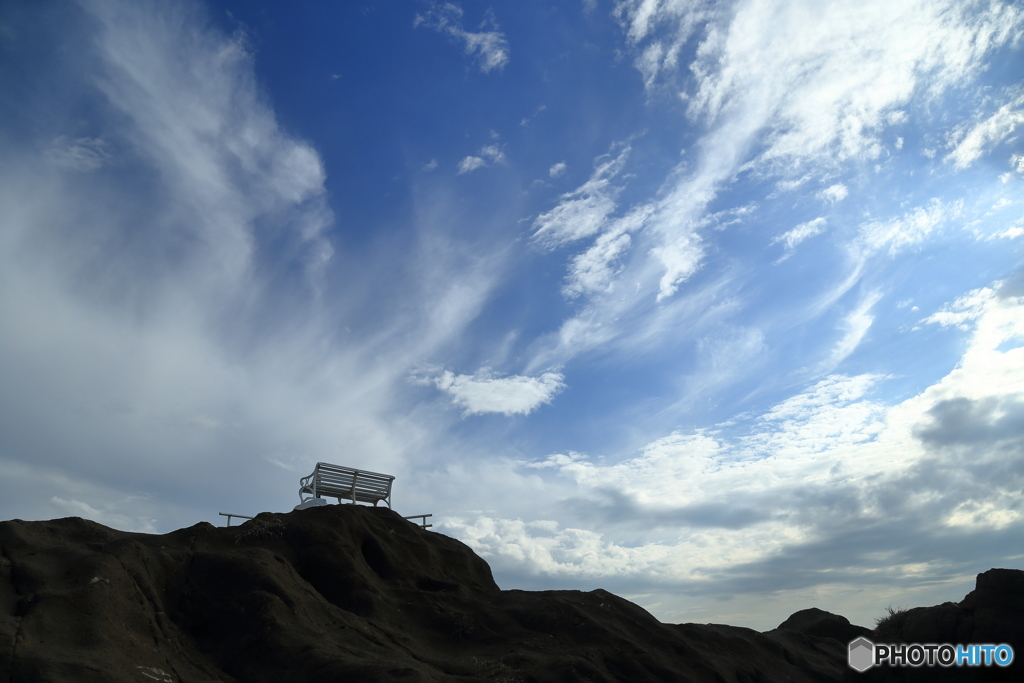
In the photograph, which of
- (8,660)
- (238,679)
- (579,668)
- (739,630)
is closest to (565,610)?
(579,668)

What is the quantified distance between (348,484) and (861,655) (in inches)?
637

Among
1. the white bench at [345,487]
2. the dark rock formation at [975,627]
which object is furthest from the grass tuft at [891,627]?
the white bench at [345,487]

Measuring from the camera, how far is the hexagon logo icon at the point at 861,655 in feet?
56.4

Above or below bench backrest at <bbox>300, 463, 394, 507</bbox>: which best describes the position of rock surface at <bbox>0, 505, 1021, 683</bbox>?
below

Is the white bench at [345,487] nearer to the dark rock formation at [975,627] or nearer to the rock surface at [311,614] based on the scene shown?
the rock surface at [311,614]

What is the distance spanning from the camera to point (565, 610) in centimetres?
1509

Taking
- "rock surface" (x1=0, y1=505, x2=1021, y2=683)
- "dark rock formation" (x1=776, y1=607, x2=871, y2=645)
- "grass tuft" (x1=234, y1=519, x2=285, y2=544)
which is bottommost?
"dark rock formation" (x1=776, y1=607, x2=871, y2=645)

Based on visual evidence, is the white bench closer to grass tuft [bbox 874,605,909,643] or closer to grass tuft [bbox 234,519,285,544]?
grass tuft [bbox 234,519,285,544]

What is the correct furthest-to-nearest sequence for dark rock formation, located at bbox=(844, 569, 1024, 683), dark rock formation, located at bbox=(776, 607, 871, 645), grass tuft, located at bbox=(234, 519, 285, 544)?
dark rock formation, located at bbox=(776, 607, 871, 645)
dark rock formation, located at bbox=(844, 569, 1024, 683)
grass tuft, located at bbox=(234, 519, 285, 544)

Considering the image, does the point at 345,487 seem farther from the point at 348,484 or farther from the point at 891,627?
the point at 891,627

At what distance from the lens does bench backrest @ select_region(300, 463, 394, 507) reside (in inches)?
643

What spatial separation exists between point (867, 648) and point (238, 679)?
17.9m

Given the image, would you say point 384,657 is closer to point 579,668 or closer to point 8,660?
point 579,668

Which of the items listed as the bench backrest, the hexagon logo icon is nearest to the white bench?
the bench backrest
